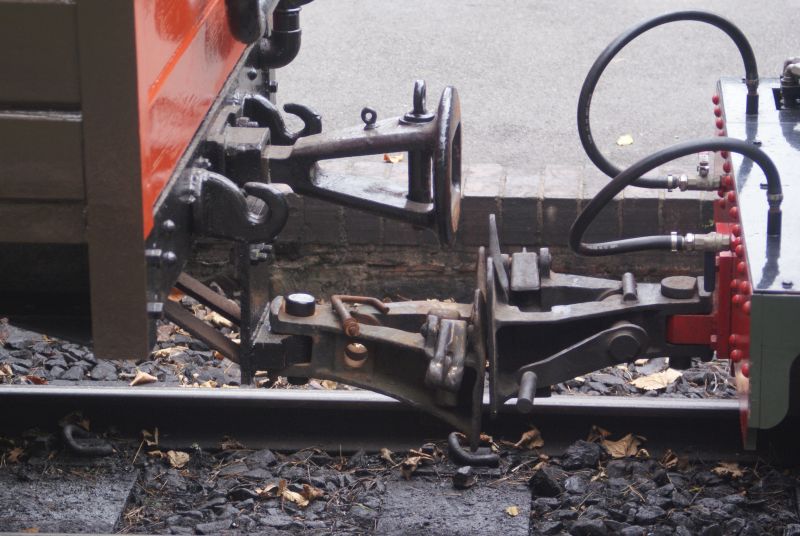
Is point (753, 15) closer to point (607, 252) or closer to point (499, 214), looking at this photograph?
point (499, 214)

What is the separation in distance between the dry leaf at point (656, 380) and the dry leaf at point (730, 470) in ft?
1.79

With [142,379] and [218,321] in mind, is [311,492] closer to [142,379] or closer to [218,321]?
[142,379]

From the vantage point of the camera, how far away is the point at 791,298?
7.51 feet

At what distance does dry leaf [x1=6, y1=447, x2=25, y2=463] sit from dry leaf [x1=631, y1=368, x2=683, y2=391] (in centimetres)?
202

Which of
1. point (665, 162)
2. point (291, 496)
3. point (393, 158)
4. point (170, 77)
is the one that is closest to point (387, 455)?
point (291, 496)

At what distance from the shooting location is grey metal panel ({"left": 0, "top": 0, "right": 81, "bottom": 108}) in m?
→ 2.02

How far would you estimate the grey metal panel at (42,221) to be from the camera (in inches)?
85.2

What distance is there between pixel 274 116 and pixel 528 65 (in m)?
4.40

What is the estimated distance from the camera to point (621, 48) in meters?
3.13

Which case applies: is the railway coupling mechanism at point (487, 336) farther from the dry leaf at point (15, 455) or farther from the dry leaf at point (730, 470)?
the dry leaf at point (15, 455)

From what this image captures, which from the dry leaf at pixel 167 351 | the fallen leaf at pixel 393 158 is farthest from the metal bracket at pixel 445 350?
the fallen leaf at pixel 393 158

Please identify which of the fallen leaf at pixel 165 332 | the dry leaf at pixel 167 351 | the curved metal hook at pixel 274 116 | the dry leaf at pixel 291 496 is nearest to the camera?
the curved metal hook at pixel 274 116

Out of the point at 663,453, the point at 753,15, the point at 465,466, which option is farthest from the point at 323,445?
the point at 753,15

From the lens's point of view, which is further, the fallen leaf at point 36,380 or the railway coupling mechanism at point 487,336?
the fallen leaf at point 36,380
